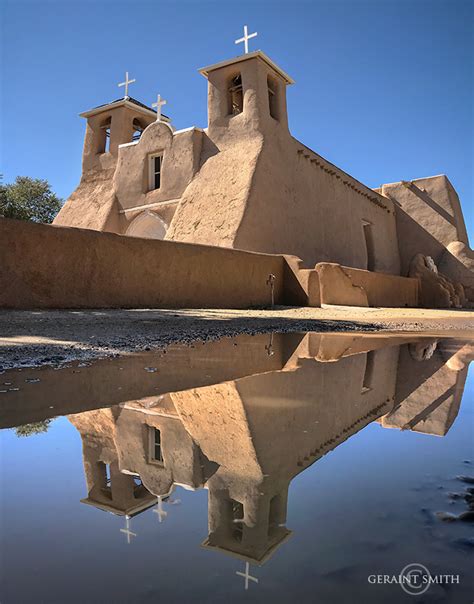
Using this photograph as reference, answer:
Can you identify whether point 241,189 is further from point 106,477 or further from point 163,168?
point 106,477

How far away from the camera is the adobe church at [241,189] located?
1494 cm

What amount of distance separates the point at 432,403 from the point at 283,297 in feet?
32.4

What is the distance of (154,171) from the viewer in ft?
60.2

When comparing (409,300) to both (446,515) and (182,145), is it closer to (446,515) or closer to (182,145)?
(182,145)

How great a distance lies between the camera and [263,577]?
2.65 ft

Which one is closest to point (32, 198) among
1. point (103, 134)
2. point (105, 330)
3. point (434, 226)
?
point (103, 134)

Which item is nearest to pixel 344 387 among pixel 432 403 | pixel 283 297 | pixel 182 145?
pixel 432 403

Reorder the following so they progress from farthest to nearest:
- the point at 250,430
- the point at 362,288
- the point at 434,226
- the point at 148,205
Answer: the point at 434,226 < the point at 148,205 < the point at 362,288 < the point at 250,430

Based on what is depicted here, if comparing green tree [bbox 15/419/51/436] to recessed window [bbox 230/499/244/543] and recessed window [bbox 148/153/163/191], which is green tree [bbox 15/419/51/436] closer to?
recessed window [bbox 230/499/244/543]

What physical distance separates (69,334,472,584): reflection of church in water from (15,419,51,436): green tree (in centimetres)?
11

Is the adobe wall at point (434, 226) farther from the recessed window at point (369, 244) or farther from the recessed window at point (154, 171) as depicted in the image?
the recessed window at point (154, 171)

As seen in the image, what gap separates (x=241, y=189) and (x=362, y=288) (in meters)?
4.59

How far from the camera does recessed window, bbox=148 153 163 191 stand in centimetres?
1814

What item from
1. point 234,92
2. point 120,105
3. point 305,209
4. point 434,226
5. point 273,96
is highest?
point 120,105
